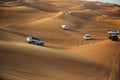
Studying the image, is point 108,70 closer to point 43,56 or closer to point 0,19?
point 43,56

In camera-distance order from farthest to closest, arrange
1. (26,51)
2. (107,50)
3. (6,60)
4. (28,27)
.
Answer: (28,27), (107,50), (26,51), (6,60)

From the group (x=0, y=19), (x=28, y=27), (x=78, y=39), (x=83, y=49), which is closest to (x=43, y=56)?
(x=83, y=49)

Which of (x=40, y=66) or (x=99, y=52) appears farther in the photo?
(x=99, y=52)

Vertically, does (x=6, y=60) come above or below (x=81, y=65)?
above

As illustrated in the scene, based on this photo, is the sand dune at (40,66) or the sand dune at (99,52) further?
the sand dune at (99,52)

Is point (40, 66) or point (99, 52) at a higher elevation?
point (40, 66)

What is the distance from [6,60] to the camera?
705 inches

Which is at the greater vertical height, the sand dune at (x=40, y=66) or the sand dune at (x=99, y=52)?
the sand dune at (x=40, y=66)

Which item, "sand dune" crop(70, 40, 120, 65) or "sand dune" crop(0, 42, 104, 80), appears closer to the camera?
"sand dune" crop(0, 42, 104, 80)

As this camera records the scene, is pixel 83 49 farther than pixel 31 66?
Yes

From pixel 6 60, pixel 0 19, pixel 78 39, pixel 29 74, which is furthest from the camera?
pixel 0 19

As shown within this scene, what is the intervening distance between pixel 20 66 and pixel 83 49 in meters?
12.4

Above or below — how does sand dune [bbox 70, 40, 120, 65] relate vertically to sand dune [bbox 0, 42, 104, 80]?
below

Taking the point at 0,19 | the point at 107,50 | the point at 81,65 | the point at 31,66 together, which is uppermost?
the point at 31,66
